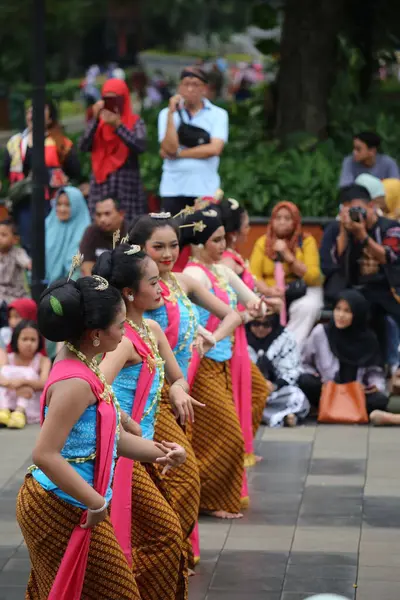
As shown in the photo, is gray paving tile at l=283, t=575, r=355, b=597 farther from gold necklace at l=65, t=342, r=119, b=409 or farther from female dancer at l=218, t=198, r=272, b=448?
gold necklace at l=65, t=342, r=119, b=409

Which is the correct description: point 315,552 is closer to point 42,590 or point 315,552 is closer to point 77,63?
point 42,590

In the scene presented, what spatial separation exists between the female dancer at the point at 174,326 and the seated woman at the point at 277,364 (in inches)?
132

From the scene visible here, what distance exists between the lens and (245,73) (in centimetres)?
4162

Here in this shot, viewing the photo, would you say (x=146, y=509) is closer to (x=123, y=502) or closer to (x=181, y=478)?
(x=123, y=502)

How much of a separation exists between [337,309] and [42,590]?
6045 millimetres

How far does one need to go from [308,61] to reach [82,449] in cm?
1216

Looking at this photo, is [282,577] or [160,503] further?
[282,577]

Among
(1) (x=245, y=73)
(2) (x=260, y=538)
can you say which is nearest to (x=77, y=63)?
(1) (x=245, y=73)

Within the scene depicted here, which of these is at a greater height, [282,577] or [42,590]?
[42,590]

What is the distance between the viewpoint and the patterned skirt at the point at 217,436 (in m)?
8.16

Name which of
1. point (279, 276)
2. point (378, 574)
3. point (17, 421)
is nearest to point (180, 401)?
point (378, 574)

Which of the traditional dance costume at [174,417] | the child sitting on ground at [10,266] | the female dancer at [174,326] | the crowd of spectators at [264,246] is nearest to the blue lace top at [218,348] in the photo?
the female dancer at [174,326]

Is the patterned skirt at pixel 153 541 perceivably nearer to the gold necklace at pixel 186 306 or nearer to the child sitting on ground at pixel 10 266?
the gold necklace at pixel 186 306

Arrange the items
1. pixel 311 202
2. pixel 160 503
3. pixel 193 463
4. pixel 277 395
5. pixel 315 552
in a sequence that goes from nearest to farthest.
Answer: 1. pixel 160 503
2. pixel 193 463
3. pixel 315 552
4. pixel 277 395
5. pixel 311 202
